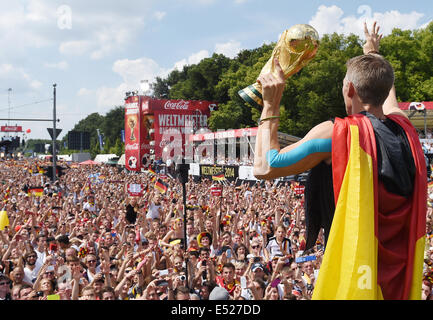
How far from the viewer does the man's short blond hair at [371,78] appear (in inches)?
70.9

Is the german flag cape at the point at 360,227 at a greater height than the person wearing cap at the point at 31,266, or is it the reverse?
the german flag cape at the point at 360,227

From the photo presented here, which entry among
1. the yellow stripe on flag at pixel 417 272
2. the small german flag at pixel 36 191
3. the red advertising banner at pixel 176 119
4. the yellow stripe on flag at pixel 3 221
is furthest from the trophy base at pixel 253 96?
the red advertising banner at pixel 176 119

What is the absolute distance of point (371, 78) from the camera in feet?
5.90

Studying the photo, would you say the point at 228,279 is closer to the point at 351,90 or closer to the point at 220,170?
the point at 351,90

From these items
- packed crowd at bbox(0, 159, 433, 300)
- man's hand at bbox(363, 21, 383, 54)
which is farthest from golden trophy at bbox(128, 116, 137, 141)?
man's hand at bbox(363, 21, 383, 54)

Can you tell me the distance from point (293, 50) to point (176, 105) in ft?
159

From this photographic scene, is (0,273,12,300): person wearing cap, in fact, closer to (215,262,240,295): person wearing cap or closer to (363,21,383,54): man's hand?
(215,262,240,295): person wearing cap

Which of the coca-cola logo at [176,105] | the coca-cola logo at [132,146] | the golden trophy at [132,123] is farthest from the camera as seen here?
the golden trophy at [132,123]

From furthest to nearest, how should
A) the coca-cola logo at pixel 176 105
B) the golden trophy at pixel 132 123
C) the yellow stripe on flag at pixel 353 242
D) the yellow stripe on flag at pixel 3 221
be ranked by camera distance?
the golden trophy at pixel 132 123 → the coca-cola logo at pixel 176 105 → the yellow stripe on flag at pixel 3 221 → the yellow stripe on flag at pixel 353 242

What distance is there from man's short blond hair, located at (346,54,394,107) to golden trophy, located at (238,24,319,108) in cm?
34

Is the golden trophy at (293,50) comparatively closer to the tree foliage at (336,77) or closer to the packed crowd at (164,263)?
the packed crowd at (164,263)

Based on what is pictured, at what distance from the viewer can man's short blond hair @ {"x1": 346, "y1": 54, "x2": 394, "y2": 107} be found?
1801 millimetres

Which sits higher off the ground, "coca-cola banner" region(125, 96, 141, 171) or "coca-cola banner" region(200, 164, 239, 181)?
"coca-cola banner" region(125, 96, 141, 171)

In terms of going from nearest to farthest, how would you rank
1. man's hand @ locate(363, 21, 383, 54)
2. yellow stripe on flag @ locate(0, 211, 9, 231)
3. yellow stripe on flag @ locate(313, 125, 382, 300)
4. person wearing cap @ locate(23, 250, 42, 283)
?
yellow stripe on flag @ locate(313, 125, 382, 300) < man's hand @ locate(363, 21, 383, 54) < person wearing cap @ locate(23, 250, 42, 283) < yellow stripe on flag @ locate(0, 211, 9, 231)
